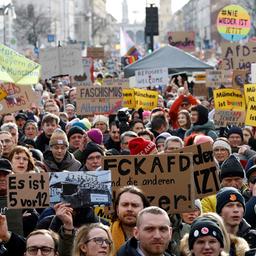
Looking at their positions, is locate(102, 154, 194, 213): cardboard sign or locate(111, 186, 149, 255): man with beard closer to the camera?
locate(111, 186, 149, 255): man with beard

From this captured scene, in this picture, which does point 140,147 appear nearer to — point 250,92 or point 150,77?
point 250,92

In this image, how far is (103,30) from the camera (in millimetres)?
148000

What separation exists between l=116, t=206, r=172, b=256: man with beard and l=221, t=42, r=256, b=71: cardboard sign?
41.7 feet

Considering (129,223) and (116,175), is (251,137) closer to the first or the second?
(116,175)

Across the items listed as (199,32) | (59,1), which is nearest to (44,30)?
(59,1)

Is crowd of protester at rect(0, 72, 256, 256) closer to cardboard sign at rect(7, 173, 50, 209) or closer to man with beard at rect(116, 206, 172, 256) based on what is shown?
man with beard at rect(116, 206, 172, 256)

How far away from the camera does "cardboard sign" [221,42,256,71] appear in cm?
1953

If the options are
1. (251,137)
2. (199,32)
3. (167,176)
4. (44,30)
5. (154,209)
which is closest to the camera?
(154,209)

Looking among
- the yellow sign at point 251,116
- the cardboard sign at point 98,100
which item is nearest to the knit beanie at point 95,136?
the yellow sign at point 251,116

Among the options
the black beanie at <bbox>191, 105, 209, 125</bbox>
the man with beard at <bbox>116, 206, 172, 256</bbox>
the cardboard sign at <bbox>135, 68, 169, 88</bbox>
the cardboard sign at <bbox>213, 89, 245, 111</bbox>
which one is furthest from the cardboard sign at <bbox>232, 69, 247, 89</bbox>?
the man with beard at <bbox>116, 206, 172, 256</bbox>

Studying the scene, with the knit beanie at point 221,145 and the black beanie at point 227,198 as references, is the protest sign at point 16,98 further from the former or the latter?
the black beanie at point 227,198

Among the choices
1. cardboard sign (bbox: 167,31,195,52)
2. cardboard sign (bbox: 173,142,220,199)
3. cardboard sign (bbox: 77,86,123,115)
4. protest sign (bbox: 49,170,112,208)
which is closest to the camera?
protest sign (bbox: 49,170,112,208)

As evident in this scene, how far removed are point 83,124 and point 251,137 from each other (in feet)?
6.34

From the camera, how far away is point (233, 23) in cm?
2488
